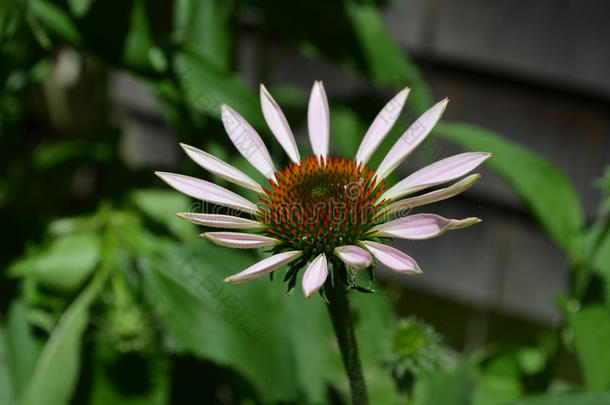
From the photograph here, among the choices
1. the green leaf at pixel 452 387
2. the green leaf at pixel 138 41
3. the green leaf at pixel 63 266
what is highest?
the green leaf at pixel 138 41

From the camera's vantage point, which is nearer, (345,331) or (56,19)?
(345,331)

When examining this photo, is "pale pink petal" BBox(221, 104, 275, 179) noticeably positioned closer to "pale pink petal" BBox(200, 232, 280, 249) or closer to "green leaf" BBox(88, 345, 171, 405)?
"pale pink petal" BBox(200, 232, 280, 249)

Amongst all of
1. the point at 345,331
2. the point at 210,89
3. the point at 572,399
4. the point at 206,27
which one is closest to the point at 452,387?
the point at 572,399

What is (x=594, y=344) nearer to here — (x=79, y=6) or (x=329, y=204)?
(x=329, y=204)

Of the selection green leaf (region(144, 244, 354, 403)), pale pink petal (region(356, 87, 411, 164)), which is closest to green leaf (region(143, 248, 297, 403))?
green leaf (region(144, 244, 354, 403))

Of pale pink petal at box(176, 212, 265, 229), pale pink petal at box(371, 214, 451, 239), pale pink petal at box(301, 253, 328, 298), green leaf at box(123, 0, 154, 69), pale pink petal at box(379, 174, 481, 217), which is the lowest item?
pale pink petal at box(301, 253, 328, 298)

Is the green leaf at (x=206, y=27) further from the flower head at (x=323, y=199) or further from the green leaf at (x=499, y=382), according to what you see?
the green leaf at (x=499, y=382)

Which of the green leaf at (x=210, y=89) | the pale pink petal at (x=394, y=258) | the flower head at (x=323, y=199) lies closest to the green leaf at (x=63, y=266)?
the green leaf at (x=210, y=89)
